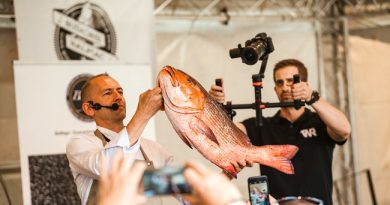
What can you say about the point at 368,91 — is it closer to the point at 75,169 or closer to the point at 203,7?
the point at 203,7

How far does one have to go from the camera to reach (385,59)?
512cm

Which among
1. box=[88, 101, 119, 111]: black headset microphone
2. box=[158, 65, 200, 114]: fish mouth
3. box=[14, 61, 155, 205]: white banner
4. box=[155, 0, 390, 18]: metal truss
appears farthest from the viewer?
box=[155, 0, 390, 18]: metal truss

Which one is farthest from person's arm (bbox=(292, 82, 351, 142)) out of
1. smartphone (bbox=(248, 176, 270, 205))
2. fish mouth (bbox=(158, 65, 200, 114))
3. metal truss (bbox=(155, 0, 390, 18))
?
metal truss (bbox=(155, 0, 390, 18))

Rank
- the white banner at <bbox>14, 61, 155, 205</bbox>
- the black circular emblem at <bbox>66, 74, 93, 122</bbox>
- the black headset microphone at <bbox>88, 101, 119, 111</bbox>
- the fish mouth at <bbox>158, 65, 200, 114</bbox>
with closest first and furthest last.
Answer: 1. the fish mouth at <bbox>158, 65, 200, 114</bbox>
2. the black headset microphone at <bbox>88, 101, 119, 111</bbox>
3. the white banner at <bbox>14, 61, 155, 205</bbox>
4. the black circular emblem at <bbox>66, 74, 93, 122</bbox>

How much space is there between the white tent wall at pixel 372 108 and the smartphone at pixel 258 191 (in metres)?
3.49

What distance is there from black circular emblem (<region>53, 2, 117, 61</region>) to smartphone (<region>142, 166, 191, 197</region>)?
279cm

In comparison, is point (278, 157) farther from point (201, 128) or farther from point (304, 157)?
point (304, 157)

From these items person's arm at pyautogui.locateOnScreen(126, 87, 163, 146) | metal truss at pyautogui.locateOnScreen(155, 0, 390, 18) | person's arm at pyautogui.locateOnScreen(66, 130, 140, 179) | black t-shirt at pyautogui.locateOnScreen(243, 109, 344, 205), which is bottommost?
black t-shirt at pyautogui.locateOnScreen(243, 109, 344, 205)

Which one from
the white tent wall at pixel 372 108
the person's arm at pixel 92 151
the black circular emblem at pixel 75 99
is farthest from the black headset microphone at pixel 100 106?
the white tent wall at pixel 372 108

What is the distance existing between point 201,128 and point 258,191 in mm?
297

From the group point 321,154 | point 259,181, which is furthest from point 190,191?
point 321,154

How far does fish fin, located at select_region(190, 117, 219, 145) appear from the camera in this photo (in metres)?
1.79

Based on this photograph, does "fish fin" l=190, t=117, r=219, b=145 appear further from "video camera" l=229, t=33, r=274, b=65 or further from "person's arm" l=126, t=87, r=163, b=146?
"video camera" l=229, t=33, r=274, b=65

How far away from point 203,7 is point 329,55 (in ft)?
4.40
